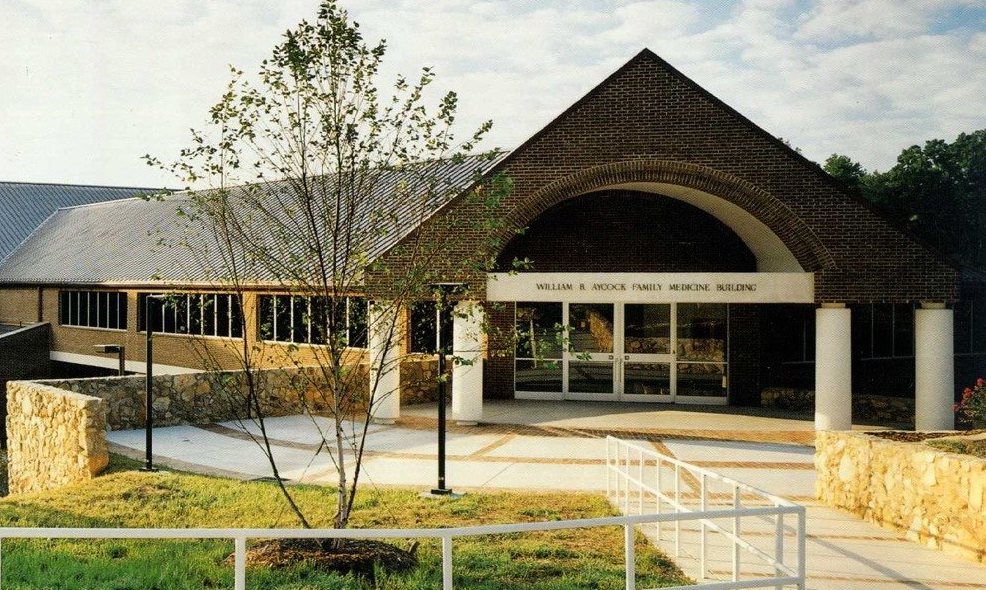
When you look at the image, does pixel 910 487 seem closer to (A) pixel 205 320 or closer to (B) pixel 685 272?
(B) pixel 685 272

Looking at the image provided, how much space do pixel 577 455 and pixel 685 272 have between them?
710cm

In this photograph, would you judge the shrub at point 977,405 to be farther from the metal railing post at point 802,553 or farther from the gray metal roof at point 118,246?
the gray metal roof at point 118,246

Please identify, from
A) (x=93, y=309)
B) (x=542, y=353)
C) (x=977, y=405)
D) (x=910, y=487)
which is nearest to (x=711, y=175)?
(x=977, y=405)

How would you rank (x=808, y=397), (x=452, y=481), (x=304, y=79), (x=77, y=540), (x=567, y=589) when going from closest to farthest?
(x=567, y=589), (x=304, y=79), (x=77, y=540), (x=452, y=481), (x=808, y=397)

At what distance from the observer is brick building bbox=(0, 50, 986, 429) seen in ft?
58.4

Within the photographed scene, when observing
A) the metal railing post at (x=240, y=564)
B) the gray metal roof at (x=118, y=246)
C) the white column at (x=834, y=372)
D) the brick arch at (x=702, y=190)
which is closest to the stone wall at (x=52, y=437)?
the gray metal roof at (x=118, y=246)

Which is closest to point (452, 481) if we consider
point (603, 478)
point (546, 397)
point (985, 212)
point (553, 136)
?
point (603, 478)

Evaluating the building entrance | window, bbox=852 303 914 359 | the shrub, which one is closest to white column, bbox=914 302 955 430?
the shrub

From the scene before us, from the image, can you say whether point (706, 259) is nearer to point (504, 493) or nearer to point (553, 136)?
point (553, 136)

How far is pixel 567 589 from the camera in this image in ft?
25.7

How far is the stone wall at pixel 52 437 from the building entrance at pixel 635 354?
10.5 meters

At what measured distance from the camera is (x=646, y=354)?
74.6ft

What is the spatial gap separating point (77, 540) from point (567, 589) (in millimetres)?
5476

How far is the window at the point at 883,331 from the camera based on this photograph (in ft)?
87.5
